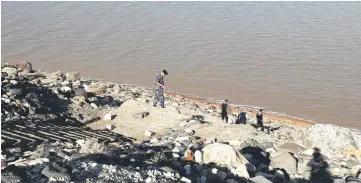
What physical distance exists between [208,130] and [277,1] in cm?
2266

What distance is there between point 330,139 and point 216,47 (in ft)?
39.9

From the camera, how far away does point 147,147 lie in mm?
9281

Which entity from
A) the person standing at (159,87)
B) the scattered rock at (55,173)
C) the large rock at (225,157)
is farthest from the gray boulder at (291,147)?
the scattered rock at (55,173)

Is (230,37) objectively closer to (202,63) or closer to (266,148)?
(202,63)

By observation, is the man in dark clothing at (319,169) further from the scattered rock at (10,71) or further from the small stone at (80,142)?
the scattered rock at (10,71)

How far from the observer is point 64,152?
811cm

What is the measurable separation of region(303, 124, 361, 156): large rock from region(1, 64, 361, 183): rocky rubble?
0.08 feet

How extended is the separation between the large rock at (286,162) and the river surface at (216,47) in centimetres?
608

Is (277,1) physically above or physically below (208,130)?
above

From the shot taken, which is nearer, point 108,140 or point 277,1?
point 108,140

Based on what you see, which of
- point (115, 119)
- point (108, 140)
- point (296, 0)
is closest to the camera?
point (108, 140)

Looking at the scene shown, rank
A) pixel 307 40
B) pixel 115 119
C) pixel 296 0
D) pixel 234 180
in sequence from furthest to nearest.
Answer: pixel 296 0, pixel 307 40, pixel 115 119, pixel 234 180

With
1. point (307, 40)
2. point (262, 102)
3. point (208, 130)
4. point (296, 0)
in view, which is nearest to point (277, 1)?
point (296, 0)

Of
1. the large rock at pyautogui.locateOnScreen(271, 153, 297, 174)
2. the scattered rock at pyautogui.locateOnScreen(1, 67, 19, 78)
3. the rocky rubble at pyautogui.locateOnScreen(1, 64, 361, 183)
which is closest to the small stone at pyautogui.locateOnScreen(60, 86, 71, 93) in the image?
the rocky rubble at pyautogui.locateOnScreen(1, 64, 361, 183)
